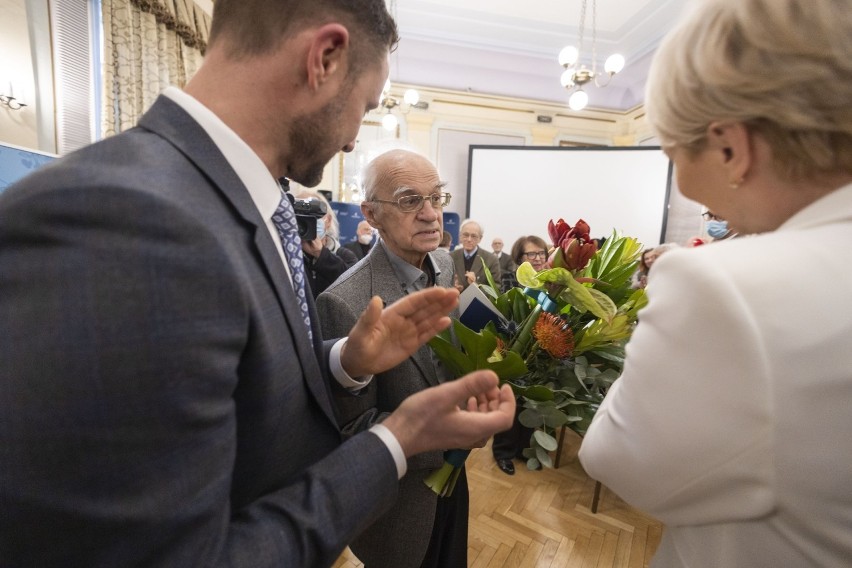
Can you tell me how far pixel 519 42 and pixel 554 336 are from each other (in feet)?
22.4

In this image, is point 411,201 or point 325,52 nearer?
point 325,52

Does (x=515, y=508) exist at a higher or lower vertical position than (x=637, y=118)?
lower

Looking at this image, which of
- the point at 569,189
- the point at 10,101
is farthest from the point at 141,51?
the point at 569,189

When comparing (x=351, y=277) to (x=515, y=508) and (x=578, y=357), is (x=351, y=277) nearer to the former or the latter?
(x=578, y=357)

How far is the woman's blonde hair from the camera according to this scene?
0.47m

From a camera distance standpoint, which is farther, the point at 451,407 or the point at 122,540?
the point at 451,407

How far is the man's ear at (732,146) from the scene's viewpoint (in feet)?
1.79

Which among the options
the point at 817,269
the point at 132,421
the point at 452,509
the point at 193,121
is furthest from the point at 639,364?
the point at 452,509

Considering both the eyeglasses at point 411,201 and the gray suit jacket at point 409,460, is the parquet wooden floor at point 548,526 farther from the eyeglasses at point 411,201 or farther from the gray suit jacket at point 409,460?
the eyeglasses at point 411,201

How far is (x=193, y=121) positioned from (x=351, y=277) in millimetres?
729

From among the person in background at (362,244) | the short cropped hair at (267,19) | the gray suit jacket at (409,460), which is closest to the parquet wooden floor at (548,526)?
the gray suit jacket at (409,460)

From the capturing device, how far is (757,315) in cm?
46

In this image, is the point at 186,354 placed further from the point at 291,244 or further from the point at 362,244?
the point at 362,244

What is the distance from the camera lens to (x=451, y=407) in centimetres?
64
